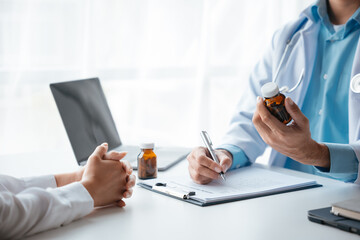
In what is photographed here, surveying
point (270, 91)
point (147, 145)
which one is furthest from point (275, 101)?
point (147, 145)

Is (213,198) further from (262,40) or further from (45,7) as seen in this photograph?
(262,40)

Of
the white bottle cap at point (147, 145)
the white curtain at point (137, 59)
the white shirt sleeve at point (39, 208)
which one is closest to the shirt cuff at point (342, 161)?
the white bottle cap at point (147, 145)

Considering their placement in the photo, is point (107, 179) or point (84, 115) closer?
point (107, 179)

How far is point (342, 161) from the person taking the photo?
46.4 inches

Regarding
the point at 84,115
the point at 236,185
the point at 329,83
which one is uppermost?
the point at 329,83

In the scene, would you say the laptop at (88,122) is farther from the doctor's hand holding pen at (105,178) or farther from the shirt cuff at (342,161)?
the shirt cuff at (342,161)

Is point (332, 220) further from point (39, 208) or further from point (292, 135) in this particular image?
point (39, 208)

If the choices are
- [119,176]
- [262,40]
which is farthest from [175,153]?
[262,40]

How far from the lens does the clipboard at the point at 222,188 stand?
3.31ft

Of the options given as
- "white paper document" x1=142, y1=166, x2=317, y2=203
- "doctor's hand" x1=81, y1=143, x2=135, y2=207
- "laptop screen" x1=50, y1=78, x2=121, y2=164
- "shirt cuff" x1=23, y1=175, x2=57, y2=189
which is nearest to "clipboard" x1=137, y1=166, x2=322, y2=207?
"white paper document" x1=142, y1=166, x2=317, y2=203

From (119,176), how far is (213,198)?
0.73 feet

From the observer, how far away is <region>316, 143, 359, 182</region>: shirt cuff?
3.86 ft

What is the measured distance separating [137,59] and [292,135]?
1862mm

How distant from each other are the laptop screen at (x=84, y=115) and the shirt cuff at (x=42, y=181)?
283 millimetres
